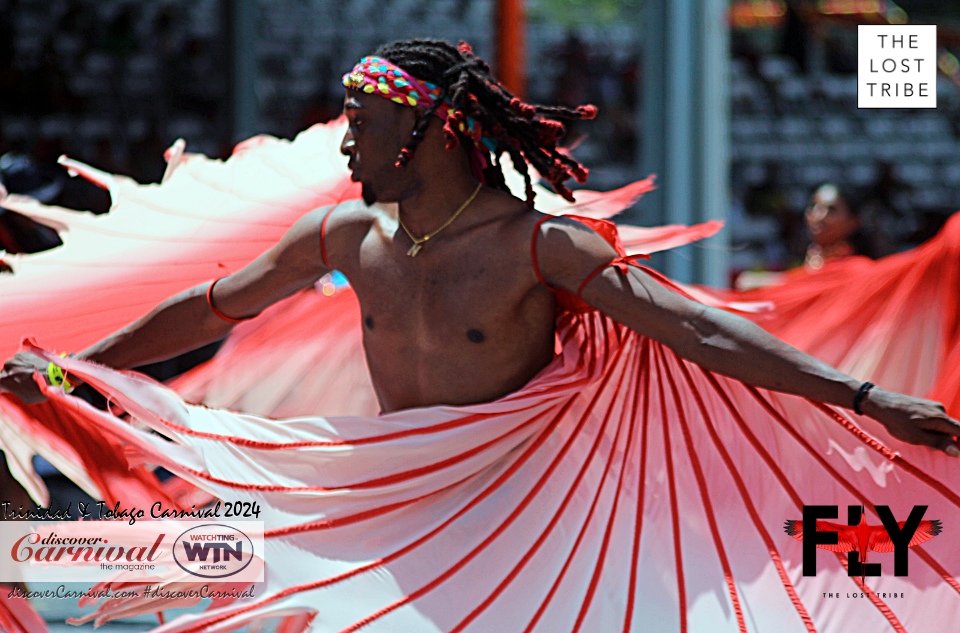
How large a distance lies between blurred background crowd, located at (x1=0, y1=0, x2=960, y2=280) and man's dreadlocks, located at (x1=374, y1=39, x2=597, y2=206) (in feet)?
18.9

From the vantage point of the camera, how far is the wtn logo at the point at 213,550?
237 centimetres

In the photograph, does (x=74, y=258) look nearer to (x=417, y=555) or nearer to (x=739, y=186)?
(x=417, y=555)

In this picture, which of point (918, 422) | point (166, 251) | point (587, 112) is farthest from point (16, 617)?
point (918, 422)

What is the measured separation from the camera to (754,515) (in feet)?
8.17

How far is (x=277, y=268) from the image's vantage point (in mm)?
2742

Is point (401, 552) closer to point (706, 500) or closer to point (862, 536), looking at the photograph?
point (706, 500)

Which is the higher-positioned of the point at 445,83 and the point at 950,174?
the point at 445,83

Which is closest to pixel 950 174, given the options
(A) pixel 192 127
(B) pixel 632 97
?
(B) pixel 632 97

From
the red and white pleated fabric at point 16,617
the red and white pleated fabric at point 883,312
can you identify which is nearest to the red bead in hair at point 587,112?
the red and white pleated fabric at point 883,312

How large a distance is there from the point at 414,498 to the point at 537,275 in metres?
0.51

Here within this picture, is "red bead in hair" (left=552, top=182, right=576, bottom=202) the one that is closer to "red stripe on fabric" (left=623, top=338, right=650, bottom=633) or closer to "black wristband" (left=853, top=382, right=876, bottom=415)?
"red stripe on fabric" (left=623, top=338, right=650, bottom=633)

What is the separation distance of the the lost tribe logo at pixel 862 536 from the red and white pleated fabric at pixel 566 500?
18 millimetres

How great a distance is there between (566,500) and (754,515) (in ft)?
1.26

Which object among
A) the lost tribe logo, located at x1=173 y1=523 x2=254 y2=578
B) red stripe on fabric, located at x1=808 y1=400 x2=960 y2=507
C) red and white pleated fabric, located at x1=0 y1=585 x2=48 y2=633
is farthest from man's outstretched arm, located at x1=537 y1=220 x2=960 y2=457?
red and white pleated fabric, located at x1=0 y1=585 x2=48 y2=633
